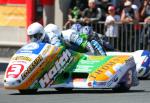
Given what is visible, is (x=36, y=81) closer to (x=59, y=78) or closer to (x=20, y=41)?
(x=59, y=78)

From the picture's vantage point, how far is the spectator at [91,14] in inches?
871

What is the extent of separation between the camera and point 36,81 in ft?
48.1

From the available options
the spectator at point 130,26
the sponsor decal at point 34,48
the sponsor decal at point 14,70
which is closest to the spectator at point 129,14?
the spectator at point 130,26

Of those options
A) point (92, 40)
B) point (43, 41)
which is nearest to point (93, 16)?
point (92, 40)

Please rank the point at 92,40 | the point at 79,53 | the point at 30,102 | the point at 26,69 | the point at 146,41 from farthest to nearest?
1. the point at 146,41
2. the point at 92,40
3. the point at 79,53
4. the point at 26,69
5. the point at 30,102

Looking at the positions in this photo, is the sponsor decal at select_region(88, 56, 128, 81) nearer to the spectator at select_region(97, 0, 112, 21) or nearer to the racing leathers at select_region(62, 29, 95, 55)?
the racing leathers at select_region(62, 29, 95, 55)

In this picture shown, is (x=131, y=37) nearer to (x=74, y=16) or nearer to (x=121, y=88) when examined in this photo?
(x=74, y=16)

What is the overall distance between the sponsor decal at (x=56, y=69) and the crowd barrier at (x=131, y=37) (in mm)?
7069

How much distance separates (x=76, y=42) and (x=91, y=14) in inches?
262

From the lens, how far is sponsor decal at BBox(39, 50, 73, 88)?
14781 mm

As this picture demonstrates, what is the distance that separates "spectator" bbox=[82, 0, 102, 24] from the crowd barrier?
10.0 inches

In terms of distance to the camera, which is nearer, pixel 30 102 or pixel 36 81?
pixel 30 102

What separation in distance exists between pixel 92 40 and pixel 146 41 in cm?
559

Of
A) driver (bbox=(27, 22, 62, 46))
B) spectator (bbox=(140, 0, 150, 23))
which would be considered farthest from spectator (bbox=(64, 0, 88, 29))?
driver (bbox=(27, 22, 62, 46))
